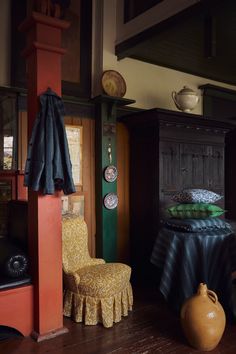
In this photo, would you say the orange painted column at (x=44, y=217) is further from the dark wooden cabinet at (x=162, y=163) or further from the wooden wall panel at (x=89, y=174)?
the dark wooden cabinet at (x=162, y=163)

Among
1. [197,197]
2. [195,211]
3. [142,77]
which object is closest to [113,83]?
[142,77]

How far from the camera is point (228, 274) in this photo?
2.88 m

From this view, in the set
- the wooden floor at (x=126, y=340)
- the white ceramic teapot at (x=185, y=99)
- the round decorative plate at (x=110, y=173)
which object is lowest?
the wooden floor at (x=126, y=340)

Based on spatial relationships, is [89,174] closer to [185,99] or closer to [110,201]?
[110,201]

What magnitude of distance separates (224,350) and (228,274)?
0.66m

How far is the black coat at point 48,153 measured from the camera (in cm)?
243

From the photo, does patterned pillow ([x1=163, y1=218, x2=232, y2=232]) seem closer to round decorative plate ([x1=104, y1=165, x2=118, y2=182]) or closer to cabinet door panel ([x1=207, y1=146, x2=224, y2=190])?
round decorative plate ([x1=104, y1=165, x2=118, y2=182])

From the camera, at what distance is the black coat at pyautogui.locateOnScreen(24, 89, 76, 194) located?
2.43 m

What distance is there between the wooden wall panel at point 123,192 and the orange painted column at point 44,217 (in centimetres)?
159

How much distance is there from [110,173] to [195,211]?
114 centimetres

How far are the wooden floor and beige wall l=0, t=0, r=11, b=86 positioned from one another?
2.39 metres

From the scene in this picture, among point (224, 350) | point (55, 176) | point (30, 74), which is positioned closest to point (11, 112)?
point (30, 74)

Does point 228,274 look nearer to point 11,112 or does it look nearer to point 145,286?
point 145,286

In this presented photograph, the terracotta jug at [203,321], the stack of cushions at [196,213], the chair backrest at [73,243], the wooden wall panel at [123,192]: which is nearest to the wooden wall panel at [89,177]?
the wooden wall panel at [123,192]
